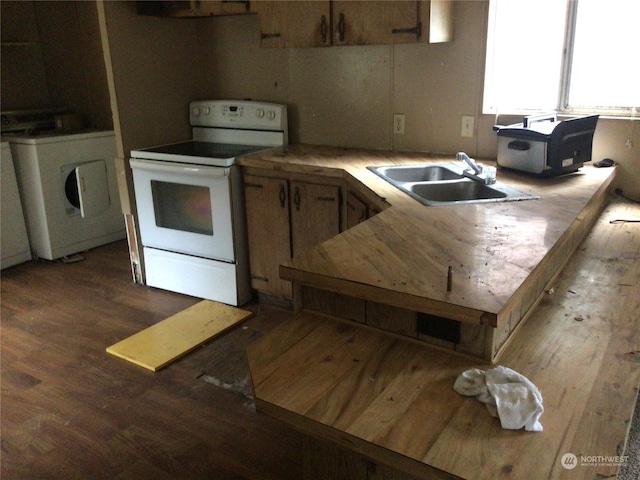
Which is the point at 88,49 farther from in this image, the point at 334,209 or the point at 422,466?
the point at 422,466

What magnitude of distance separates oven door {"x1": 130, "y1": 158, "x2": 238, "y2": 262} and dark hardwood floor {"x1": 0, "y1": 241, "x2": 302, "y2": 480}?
38 cm

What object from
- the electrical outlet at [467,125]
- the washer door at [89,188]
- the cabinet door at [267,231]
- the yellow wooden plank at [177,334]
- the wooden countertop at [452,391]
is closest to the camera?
the wooden countertop at [452,391]

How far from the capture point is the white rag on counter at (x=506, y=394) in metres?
1.02

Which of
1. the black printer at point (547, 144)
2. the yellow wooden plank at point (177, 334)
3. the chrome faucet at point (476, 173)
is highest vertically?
the black printer at point (547, 144)

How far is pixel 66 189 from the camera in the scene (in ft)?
13.4

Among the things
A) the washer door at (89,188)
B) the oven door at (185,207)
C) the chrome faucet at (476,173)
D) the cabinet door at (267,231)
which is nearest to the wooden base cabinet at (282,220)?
the cabinet door at (267,231)

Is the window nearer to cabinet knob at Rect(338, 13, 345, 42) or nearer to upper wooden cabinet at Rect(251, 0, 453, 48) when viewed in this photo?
upper wooden cabinet at Rect(251, 0, 453, 48)

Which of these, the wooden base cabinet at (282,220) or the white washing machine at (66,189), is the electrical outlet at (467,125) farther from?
the white washing machine at (66,189)

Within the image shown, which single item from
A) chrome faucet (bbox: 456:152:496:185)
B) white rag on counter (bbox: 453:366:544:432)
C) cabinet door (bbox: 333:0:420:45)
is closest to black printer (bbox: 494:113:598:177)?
chrome faucet (bbox: 456:152:496:185)

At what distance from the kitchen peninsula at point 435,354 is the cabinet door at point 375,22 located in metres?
1.10

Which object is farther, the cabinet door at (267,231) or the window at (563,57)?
the cabinet door at (267,231)

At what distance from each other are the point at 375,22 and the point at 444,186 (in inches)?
34.7

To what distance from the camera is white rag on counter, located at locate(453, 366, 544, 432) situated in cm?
102

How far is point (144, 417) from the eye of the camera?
221 centimetres
